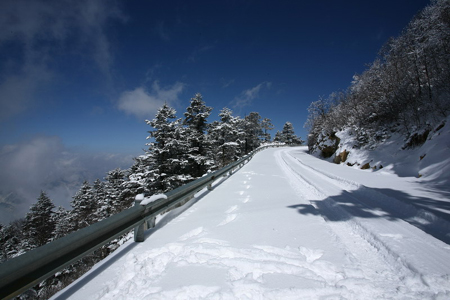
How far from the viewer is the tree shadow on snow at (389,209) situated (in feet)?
11.3

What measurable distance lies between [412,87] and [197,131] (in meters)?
18.0

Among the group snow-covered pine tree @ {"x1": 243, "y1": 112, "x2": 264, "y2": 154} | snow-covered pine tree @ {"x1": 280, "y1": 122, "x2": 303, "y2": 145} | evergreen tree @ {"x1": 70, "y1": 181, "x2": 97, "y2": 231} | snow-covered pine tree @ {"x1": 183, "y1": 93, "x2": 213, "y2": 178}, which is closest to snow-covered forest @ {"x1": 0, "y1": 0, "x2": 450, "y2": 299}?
snow-covered pine tree @ {"x1": 183, "y1": 93, "x2": 213, "y2": 178}

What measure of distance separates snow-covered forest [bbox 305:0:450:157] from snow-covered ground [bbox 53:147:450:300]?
349 inches

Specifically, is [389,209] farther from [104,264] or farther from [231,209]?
[104,264]

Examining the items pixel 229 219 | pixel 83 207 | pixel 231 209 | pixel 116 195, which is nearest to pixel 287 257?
pixel 229 219

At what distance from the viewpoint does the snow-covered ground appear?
6.37ft

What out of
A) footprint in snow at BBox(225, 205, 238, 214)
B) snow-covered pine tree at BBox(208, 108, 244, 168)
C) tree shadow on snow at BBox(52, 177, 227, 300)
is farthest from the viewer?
snow-covered pine tree at BBox(208, 108, 244, 168)

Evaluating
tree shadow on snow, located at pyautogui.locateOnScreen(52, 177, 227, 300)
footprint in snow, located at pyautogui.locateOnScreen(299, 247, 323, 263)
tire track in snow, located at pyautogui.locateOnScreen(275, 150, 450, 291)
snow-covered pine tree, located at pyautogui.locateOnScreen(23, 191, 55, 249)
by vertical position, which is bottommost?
snow-covered pine tree, located at pyautogui.locateOnScreen(23, 191, 55, 249)

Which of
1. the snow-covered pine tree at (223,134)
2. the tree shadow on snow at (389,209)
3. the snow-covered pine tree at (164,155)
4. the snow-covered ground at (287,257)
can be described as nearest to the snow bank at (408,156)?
the tree shadow on snow at (389,209)

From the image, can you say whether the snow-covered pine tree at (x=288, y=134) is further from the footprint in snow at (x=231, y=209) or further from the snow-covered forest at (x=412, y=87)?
the footprint in snow at (x=231, y=209)

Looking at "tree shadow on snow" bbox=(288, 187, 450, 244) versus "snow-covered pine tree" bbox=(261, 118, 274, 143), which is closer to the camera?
"tree shadow on snow" bbox=(288, 187, 450, 244)

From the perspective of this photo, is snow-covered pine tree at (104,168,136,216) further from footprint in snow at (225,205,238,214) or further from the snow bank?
the snow bank

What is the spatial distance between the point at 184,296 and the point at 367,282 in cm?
198

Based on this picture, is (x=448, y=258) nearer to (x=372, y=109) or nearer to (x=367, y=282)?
(x=367, y=282)
